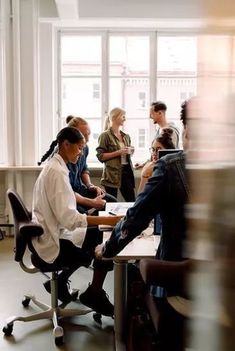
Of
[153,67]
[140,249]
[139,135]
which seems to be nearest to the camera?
[140,249]

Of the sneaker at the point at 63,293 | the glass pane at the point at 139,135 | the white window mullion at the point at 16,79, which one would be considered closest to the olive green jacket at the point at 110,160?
the glass pane at the point at 139,135

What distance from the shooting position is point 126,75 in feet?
19.8

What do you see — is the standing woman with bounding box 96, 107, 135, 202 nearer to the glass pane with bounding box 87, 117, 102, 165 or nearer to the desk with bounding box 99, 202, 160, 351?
the glass pane with bounding box 87, 117, 102, 165

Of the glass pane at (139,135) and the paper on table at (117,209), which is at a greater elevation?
the glass pane at (139,135)

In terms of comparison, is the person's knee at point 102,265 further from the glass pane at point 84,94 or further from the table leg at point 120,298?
the glass pane at point 84,94

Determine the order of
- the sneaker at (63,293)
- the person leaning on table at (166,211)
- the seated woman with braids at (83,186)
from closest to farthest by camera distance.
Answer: the person leaning on table at (166,211), the sneaker at (63,293), the seated woman with braids at (83,186)

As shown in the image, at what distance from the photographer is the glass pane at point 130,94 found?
19.8 feet

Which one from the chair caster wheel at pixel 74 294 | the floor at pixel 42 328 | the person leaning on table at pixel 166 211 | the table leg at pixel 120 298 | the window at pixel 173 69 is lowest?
the floor at pixel 42 328

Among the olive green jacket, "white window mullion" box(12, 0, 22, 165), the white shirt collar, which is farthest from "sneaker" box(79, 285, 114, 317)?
"white window mullion" box(12, 0, 22, 165)

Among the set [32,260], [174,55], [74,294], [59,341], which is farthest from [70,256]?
[174,55]

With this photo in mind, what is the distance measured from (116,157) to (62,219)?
88.9 inches

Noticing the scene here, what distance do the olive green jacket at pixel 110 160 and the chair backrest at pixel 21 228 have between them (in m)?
2.08

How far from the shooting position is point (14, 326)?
10.3ft

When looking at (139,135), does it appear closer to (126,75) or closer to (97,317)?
(126,75)
